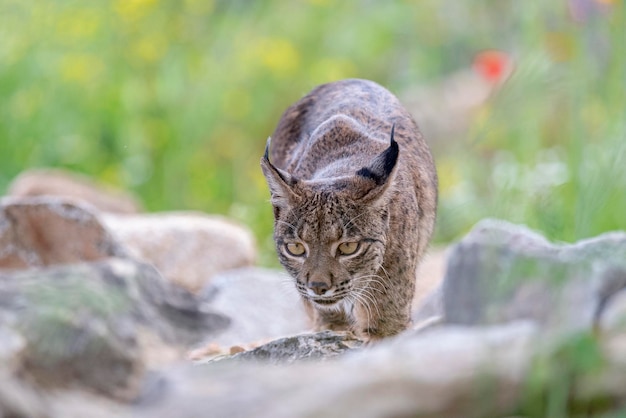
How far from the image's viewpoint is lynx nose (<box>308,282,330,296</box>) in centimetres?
494

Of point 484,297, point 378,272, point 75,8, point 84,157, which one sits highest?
point 75,8

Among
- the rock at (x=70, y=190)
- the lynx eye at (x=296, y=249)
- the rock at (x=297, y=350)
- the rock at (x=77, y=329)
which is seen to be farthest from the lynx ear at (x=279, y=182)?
the rock at (x=70, y=190)

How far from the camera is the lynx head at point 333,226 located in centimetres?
497

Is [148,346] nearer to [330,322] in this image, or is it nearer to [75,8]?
[330,322]

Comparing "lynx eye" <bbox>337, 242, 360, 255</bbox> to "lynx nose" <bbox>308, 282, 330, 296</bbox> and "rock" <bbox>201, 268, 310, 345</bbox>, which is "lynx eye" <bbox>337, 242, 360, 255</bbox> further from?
"rock" <bbox>201, 268, 310, 345</bbox>

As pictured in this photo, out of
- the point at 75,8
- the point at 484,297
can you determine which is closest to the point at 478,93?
the point at 75,8

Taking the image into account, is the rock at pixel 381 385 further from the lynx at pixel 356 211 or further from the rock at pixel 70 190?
the rock at pixel 70 190

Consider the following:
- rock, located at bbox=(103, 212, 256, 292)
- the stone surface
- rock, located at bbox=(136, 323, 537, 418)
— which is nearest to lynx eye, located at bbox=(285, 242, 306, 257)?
the stone surface

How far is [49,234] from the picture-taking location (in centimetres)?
711

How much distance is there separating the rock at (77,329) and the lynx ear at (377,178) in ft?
6.22

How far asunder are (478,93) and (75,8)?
5862 mm

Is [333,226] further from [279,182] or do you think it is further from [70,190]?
[70,190]

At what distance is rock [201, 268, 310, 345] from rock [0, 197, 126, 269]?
85 centimetres

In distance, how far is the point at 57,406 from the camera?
2885 mm
